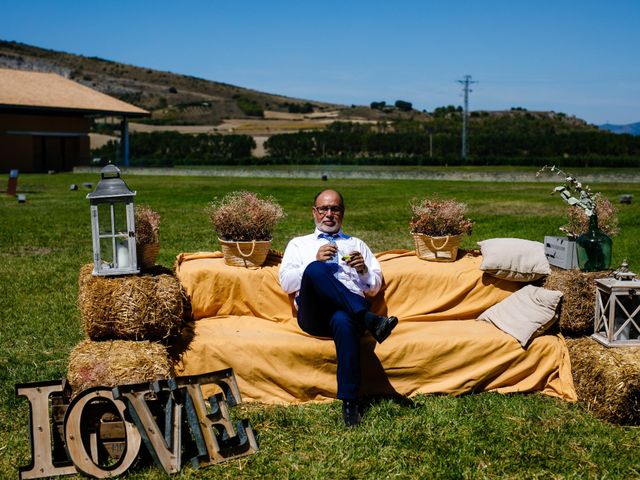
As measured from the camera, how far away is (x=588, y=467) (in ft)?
13.6

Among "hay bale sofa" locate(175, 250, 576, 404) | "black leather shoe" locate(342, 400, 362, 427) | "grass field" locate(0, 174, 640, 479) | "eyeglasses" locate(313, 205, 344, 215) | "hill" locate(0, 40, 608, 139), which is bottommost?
"grass field" locate(0, 174, 640, 479)

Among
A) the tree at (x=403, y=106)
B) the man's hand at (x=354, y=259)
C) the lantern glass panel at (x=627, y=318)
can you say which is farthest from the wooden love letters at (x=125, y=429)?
the tree at (x=403, y=106)

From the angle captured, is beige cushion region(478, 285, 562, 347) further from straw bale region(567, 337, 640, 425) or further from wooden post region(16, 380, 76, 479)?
wooden post region(16, 380, 76, 479)

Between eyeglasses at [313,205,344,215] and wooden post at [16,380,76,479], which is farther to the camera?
eyeglasses at [313,205,344,215]

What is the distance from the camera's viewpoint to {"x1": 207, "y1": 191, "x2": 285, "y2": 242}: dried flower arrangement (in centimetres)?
590

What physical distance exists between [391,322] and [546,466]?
1.34 metres

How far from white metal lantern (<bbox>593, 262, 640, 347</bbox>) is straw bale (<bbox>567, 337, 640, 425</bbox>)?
0.10 meters

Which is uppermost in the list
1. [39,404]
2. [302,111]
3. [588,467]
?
[302,111]

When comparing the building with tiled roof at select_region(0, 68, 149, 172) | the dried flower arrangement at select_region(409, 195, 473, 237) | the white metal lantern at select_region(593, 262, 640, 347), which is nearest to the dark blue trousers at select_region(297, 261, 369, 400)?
the dried flower arrangement at select_region(409, 195, 473, 237)

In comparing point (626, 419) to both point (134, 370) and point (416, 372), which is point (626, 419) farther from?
point (134, 370)

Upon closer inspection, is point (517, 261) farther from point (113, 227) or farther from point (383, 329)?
point (113, 227)

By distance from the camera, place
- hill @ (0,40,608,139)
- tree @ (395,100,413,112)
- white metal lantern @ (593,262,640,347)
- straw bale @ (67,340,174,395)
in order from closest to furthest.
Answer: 1. straw bale @ (67,340,174,395)
2. white metal lantern @ (593,262,640,347)
3. hill @ (0,40,608,139)
4. tree @ (395,100,413,112)

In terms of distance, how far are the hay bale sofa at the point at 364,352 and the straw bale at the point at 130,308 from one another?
0.37m

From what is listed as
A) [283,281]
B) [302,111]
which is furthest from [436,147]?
[283,281]
